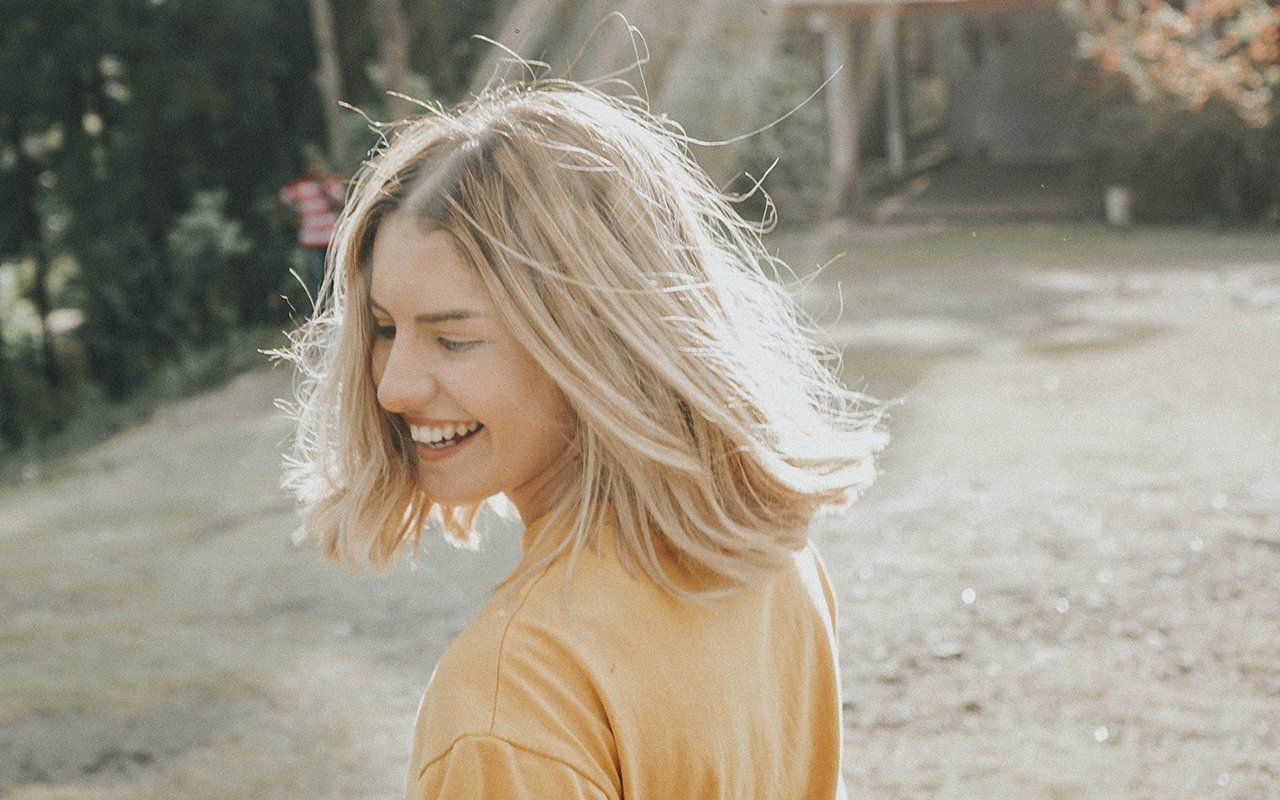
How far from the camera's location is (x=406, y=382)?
1552 mm

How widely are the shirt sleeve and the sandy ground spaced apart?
5.22 feet

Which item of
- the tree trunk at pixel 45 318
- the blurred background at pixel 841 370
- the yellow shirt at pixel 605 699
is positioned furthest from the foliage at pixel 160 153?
the yellow shirt at pixel 605 699

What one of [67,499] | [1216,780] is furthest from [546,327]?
[67,499]

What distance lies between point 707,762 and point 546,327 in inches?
17.4

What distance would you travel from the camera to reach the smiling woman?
1.26 meters

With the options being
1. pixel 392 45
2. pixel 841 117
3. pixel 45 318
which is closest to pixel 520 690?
pixel 392 45

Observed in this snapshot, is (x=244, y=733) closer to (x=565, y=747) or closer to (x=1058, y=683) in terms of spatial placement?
(x=1058, y=683)

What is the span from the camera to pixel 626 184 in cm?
151

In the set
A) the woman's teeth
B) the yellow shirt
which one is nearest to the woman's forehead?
the woman's teeth

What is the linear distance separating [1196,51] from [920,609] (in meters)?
14.1

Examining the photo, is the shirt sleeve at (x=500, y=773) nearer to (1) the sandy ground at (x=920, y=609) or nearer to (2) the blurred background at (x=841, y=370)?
(2) the blurred background at (x=841, y=370)

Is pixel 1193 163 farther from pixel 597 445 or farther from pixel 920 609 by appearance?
pixel 597 445

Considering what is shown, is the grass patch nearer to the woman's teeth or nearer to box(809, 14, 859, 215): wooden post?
box(809, 14, 859, 215): wooden post

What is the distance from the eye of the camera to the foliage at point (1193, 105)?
16.3 metres
